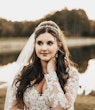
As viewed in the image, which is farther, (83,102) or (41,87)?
(83,102)

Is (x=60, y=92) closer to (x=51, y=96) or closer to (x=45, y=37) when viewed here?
(x=51, y=96)

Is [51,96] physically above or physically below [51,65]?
below

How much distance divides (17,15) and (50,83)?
1.66 metres

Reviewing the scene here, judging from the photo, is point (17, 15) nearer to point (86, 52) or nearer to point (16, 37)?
point (16, 37)

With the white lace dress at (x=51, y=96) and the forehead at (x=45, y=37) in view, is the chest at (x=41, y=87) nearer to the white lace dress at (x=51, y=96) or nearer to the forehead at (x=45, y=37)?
the white lace dress at (x=51, y=96)

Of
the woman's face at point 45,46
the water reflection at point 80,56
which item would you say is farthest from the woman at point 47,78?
the water reflection at point 80,56

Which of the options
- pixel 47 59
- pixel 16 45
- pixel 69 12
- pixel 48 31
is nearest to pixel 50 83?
pixel 47 59

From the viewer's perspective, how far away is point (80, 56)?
305 centimetres

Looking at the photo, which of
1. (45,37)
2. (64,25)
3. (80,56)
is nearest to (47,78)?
(45,37)

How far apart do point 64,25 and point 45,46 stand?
1.59 meters

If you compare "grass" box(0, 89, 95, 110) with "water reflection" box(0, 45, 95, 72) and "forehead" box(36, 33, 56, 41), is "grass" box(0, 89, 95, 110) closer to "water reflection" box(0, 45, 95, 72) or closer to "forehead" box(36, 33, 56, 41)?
"water reflection" box(0, 45, 95, 72)

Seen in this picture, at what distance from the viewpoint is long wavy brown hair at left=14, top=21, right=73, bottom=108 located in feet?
5.23

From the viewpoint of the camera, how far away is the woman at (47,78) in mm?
1554

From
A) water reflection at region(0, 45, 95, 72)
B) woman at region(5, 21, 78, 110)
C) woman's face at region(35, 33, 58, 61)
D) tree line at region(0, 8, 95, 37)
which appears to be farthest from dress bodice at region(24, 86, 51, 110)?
tree line at region(0, 8, 95, 37)
